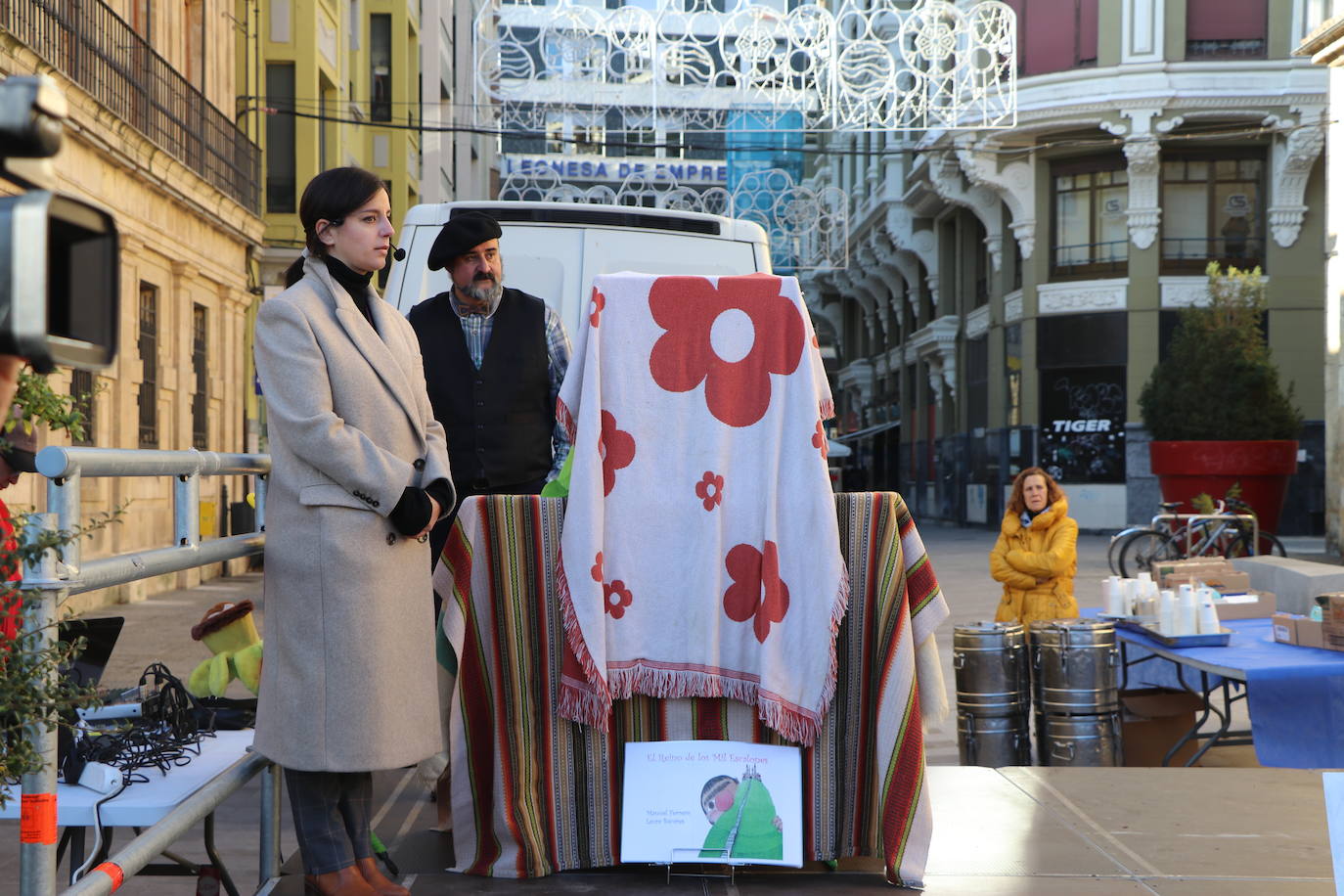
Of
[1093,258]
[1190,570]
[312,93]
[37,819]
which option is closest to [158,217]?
[312,93]

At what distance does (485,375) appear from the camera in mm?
4945

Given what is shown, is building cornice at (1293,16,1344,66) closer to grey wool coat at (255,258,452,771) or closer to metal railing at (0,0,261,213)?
metal railing at (0,0,261,213)

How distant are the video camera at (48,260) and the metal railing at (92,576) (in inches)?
46.2

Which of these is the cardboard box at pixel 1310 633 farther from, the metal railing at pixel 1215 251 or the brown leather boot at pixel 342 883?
the metal railing at pixel 1215 251

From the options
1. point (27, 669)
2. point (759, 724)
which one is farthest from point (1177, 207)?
point (27, 669)

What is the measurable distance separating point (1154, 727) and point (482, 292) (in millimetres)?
4105

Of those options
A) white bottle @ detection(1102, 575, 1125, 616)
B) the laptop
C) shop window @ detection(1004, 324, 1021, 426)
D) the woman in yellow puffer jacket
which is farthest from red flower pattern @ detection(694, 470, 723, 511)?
shop window @ detection(1004, 324, 1021, 426)

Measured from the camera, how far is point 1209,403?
23859 millimetres

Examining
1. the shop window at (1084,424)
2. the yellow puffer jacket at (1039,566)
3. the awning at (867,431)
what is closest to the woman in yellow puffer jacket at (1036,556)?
the yellow puffer jacket at (1039,566)

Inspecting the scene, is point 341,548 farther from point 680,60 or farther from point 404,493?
point 680,60

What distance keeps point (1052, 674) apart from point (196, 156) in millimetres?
15909

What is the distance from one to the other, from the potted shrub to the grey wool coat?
19.6 m

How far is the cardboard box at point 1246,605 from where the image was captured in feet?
23.6

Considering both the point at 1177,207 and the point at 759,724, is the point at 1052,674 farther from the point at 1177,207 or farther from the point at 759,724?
the point at 1177,207
